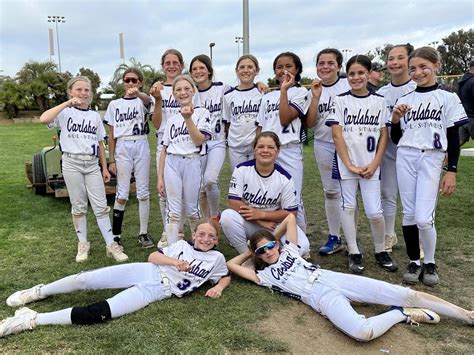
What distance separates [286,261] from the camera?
362cm

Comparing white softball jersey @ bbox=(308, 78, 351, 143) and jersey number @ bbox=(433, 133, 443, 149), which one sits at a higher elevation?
white softball jersey @ bbox=(308, 78, 351, 143)

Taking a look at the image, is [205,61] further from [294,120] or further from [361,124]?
[361,124]

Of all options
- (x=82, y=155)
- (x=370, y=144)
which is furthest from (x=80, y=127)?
(x=370, y=144)

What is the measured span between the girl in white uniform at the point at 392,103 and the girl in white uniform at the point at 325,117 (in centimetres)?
45

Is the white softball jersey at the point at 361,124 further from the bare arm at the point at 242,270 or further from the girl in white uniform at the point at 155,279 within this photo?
the girl in white uniform at the point at 155,279

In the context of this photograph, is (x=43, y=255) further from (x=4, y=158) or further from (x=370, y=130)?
(x=4, y=158)

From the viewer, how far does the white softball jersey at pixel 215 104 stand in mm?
4883

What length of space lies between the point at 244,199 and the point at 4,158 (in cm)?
1209

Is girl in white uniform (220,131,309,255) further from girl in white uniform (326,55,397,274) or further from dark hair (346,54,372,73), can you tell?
dark hair (346,54,372,73)

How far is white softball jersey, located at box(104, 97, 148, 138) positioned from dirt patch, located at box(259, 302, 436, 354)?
2.63m

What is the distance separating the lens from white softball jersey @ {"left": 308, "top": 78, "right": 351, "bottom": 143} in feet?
15.2

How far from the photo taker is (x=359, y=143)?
165 inches

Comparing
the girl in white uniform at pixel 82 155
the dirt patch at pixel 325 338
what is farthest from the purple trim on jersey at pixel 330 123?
the girl in white uniform at pixel 82 155

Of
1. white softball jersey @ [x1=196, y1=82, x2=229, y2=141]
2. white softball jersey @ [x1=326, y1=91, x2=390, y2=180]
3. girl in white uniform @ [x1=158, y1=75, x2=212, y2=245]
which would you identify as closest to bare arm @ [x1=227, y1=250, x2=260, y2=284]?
girl in white uniform @ [x1=158, y1=75, x2=212, y2=245]
